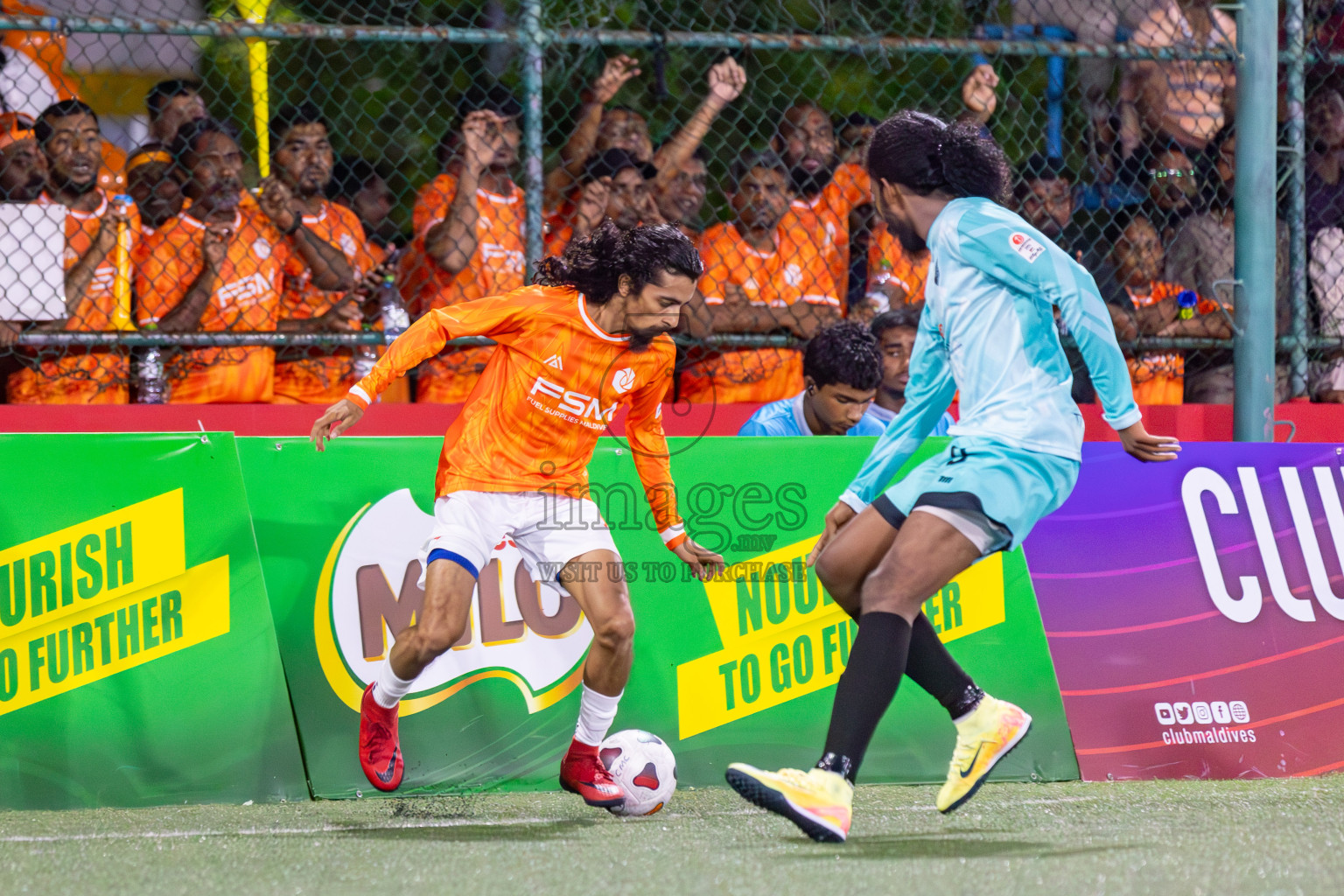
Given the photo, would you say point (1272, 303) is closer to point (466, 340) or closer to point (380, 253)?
point (466, 340)

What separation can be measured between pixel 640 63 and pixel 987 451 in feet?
11.9

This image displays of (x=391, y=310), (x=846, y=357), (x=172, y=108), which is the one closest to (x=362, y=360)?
(x=391, y=310)

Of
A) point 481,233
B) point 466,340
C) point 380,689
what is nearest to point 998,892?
point 380,689

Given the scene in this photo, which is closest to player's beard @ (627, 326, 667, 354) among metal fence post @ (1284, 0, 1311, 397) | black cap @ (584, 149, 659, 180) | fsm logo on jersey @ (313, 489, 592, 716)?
fsm logo on jersey @ (313, 489, 592, 716)

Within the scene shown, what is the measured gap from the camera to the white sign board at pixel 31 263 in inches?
213

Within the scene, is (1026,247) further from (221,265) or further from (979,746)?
(221,265)

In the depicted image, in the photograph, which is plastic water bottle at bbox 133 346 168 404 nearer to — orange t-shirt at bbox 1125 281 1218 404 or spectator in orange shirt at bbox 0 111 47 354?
spectator in orange shirt at bbox 0 111 47 354

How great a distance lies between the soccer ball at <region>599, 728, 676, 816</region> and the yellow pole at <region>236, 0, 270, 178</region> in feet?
10.9

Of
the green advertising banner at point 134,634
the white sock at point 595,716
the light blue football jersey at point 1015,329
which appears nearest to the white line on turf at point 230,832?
the white sock at point 595,716

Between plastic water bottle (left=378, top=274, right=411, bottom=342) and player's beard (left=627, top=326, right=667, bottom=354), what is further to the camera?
plastic water bottle (left=378, top=274, right=411, bottom=342)

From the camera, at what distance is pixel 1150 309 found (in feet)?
20.3

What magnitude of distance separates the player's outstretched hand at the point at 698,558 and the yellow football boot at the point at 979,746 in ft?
3.73

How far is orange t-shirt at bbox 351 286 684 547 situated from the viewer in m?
4.36

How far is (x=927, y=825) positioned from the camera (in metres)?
3.83
